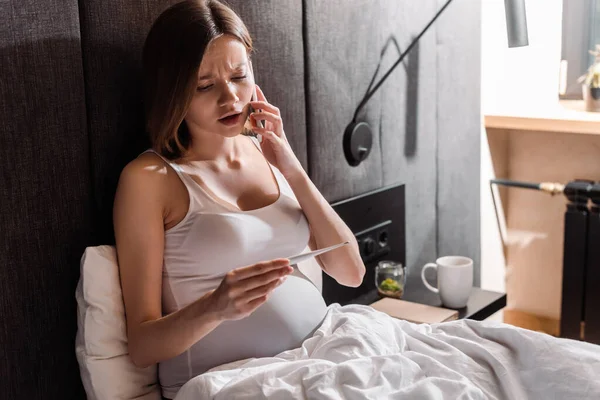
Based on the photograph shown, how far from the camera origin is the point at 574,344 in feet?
4.89

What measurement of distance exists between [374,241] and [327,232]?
2.00 feet

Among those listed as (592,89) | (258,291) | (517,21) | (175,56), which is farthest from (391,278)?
(592,89)

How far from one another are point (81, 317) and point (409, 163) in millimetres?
1370

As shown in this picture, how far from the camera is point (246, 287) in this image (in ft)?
4.48

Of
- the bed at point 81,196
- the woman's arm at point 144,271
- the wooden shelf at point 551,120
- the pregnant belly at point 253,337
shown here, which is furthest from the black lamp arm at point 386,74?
the woman's arm at point 144,271

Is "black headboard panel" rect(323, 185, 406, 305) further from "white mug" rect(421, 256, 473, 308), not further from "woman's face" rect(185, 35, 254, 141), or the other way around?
"woman's face" rect(185, 35, 254, 141)

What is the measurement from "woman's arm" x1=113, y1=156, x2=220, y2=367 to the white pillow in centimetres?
2

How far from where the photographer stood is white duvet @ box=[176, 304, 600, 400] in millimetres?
1310

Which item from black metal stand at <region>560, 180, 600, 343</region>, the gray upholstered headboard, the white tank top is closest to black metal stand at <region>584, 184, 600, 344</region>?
black metal stand at <region>560, 180, 600, 343</region>

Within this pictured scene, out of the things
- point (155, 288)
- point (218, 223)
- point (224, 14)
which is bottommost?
point (155, 288)

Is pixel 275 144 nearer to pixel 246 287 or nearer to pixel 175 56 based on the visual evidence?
pixel 175 56

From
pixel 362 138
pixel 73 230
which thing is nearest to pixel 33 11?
pixel 73 230

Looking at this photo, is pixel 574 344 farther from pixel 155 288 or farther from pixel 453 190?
pixel 453 190

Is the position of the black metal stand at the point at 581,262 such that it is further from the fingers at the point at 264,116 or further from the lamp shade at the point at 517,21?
the fingers at the point at 264,116
